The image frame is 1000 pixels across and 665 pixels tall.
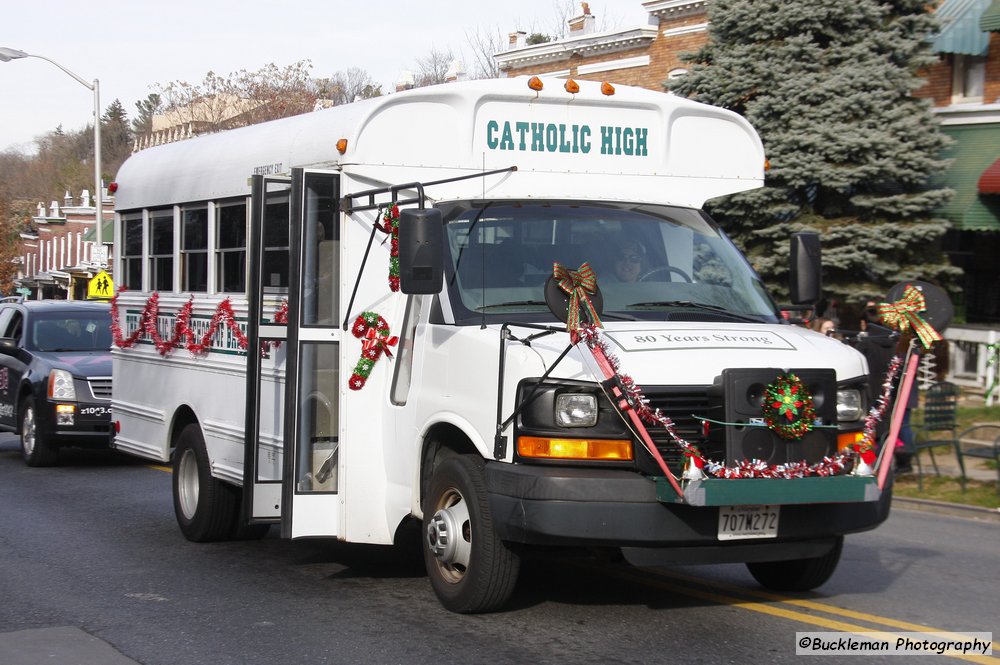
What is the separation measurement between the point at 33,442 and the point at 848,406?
11113 millimetres

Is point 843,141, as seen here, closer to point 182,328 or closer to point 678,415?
point 182,328

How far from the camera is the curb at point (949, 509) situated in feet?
40.3

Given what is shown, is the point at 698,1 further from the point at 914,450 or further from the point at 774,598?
the point at 774,598

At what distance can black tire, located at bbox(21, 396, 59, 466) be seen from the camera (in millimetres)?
15094

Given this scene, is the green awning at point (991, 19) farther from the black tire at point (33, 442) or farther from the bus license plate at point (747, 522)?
the bus license plate at point (747, 522)

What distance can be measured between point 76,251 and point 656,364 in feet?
253

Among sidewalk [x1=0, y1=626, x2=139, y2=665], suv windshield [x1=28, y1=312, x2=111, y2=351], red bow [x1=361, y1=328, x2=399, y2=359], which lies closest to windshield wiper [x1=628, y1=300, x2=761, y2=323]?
red bow [x1=361, y1=328, x2=399, y2=359]

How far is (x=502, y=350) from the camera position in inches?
257

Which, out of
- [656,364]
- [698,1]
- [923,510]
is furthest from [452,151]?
[698,1]

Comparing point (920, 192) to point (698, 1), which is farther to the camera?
point (698, 1)

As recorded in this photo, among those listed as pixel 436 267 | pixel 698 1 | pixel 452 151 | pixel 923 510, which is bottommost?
pixel 923 510

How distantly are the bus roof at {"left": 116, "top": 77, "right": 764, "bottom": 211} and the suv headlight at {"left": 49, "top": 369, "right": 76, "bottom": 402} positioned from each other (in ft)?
23.7

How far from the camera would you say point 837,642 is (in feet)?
21.5

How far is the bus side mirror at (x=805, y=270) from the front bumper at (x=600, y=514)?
172 centimetres
